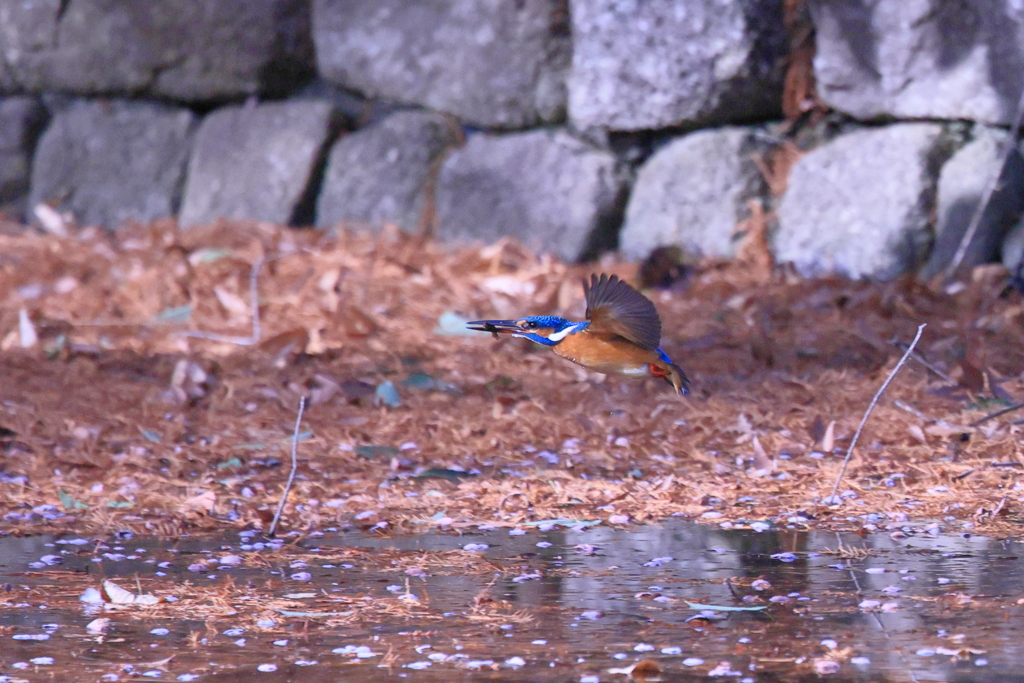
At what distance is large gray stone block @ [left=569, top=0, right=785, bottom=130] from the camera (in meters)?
4.63

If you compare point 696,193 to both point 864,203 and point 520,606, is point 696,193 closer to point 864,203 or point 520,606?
point 864,203

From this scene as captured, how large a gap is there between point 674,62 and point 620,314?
9.31 feet

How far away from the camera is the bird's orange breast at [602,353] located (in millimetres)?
2061

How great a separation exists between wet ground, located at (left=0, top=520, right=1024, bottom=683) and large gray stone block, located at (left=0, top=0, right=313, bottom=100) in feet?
11.4

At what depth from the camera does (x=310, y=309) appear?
455cm

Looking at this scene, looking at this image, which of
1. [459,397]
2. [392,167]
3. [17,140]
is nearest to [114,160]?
[17,140]

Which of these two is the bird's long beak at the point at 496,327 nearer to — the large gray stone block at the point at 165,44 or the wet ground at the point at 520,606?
the wet ground at the point at 520,606

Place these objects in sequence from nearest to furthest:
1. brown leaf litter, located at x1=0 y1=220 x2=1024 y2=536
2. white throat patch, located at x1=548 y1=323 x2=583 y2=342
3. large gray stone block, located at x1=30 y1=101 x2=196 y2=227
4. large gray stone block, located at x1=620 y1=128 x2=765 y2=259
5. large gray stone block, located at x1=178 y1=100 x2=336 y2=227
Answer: white throat patch, located at x1=548 y1=323 x2=583 y2=342 < brown leaf litter, located at x1=0 y1=220 x2=1024 y2=536 < large gray stone block, located at x1=620 y1=128 x2=765 y2=259 < large gray stone block, located at x1=178 y1=100 x2=336 y2=227 < large gray stone block, located at x1=30 y1=101 x2=196 y2=227

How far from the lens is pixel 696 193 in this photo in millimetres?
4859

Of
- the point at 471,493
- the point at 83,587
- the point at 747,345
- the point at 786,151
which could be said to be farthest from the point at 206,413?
the point at 786,151

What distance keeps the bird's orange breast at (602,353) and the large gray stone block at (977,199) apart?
2.57 m

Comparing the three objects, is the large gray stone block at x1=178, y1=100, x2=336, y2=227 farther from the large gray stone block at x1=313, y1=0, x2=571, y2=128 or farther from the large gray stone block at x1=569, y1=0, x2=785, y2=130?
the large gray stone block at x1=569, y1=0, x2=785, y2=130

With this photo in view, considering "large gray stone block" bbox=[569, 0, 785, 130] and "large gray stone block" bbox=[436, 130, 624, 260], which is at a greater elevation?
"large gray stone block" bbox=[569, 0, 785, 130]

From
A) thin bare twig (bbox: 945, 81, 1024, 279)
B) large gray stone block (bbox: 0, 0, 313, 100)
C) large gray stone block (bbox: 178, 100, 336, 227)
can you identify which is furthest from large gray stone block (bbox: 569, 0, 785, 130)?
large gray stone block (bbox: 0, 0, 313, 100)
